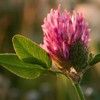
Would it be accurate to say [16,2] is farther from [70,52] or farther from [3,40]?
[70,52]

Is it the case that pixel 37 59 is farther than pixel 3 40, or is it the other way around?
pixel 3 40

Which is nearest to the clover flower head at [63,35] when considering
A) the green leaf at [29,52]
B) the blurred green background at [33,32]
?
the green leaf at [29,52]

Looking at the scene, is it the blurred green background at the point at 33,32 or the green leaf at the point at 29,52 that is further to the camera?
the blurred green background at the point at 33,32

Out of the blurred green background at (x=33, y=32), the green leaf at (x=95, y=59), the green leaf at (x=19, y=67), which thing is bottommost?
the blurred green background at (x=33, y=32)

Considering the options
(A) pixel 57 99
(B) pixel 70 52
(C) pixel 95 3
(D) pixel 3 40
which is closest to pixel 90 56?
(B) pixel 70 52

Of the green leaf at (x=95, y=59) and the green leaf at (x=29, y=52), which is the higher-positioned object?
the green leaf at (x=29, y=52)

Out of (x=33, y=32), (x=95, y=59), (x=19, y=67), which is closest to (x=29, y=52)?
(x=19, y=67)

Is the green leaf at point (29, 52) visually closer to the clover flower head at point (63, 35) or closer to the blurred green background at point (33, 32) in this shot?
the clover flower head at point (63, 35)
